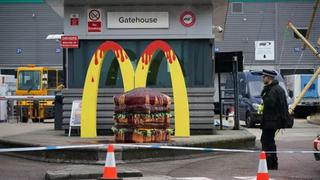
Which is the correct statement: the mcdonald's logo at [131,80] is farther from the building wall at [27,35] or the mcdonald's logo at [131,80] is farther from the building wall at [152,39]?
the building wall at [27,35]

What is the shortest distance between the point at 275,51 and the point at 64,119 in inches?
1442

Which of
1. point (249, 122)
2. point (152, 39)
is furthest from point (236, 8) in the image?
point (152, 39)

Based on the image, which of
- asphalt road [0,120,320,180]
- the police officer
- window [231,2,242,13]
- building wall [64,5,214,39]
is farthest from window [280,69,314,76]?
the police officer

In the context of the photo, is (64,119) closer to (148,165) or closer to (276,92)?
(148,165)

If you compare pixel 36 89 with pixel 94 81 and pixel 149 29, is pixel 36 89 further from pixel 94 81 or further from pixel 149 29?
pixel 94 81

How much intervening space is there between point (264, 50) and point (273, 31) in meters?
1.84

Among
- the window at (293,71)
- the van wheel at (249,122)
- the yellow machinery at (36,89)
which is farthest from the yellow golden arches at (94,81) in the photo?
the window at (293,71)

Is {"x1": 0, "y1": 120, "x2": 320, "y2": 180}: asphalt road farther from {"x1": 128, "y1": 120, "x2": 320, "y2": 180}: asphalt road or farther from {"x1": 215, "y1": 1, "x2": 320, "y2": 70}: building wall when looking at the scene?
{"x1": 215, "y1": 1, "x2": 320, "y2": 70}: building wall

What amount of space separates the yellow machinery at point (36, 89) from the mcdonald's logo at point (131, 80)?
1854 centimetres

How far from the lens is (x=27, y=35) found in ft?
167

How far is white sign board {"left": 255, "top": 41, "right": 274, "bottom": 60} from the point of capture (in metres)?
50.8

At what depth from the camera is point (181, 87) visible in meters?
15.4

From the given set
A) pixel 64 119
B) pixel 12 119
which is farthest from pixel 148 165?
pixel 12 119

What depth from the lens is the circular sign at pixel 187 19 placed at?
16578 mm
